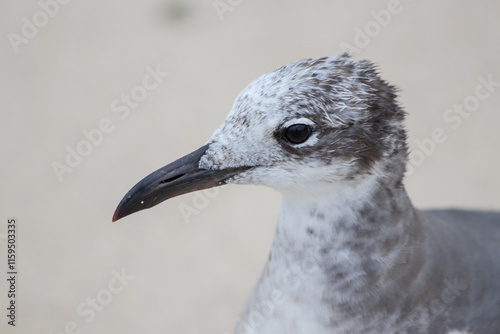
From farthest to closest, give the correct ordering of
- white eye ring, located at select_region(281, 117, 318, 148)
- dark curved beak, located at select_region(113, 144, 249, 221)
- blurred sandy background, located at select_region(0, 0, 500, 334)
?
blurred sandy background, located at select_region(0, 0, 500, 334) → dark curved beak, located at select_region(113, 144, 249, 221) → white eye ring, located at select_region(281, 117, 318, 148)

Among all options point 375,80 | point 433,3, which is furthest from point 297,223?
point 433,3

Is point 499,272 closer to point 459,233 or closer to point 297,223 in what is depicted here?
point 459,233

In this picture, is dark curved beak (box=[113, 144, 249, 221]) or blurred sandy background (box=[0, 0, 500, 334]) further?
blurred sandy background (box=[0, 0, 500, 334])

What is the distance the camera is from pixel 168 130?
14.6 feet

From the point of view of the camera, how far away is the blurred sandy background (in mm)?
3828

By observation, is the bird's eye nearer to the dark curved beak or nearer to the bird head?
the bird head

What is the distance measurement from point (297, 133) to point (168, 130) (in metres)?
2.64

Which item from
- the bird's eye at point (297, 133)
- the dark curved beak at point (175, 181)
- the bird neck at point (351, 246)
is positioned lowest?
the bird neck at point (351, 246)

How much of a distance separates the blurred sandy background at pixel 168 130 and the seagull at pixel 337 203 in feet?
5.56

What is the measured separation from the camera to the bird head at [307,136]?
6.31ft

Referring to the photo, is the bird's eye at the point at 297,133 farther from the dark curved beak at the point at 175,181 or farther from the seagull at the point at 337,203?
the dark curved beak at the point at 175,181

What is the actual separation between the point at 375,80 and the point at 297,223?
1.73 feet

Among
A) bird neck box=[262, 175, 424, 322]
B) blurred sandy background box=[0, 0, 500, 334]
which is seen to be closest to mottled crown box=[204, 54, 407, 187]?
bird neck box=[262, 175, 424, 322]

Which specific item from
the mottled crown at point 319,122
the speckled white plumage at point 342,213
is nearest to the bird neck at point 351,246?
the speckled white plumage at point 342,213
